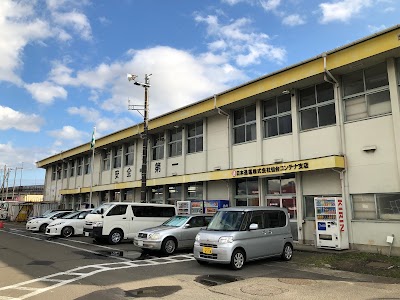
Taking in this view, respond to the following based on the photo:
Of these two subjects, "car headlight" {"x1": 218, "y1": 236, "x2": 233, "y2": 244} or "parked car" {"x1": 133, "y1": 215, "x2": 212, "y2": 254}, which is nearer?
"car headlight" {"x1": 218, "y1": 236, "x2": 233, "y2": 244}

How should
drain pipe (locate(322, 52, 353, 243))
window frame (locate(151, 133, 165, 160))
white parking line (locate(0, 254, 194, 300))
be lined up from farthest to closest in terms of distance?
window frame (locate(151, 133, 165, 160))
drain pipe (locate(322, 52, 353, 243))
white parking line (locate(0, 254, 194, 300))

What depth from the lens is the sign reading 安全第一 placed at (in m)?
15.3

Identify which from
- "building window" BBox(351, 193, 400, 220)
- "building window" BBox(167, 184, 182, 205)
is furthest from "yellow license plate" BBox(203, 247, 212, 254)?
"building window" BBox(167, 184, 182, 205)

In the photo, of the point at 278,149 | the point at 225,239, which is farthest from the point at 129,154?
the point at 225,239

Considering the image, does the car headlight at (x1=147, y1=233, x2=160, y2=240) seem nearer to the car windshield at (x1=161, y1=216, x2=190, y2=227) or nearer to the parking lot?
the parking lot

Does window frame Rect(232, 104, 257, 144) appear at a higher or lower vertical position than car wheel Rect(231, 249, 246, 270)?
higher

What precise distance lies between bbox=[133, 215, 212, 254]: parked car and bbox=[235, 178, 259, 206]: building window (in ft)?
15.5

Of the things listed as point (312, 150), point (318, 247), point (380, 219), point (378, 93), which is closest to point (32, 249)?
point (318, 247)

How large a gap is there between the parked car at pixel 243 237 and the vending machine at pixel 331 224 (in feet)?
8.22

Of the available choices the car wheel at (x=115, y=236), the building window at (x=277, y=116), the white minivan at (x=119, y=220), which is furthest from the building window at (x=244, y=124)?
the car wheel at (x=115, y=236)

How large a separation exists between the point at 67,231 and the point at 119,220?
5191 mm

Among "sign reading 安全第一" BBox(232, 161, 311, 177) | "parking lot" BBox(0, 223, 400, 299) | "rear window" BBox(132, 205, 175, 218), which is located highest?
"sign reading 安全第一" BBox(232, 161, 311, 177)

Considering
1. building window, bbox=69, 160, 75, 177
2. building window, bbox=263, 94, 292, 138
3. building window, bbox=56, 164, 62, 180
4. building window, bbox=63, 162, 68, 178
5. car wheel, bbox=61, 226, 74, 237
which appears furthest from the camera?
building window, bbox=56, 164, 62, 180

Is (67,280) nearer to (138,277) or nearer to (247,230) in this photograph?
(138,277)
